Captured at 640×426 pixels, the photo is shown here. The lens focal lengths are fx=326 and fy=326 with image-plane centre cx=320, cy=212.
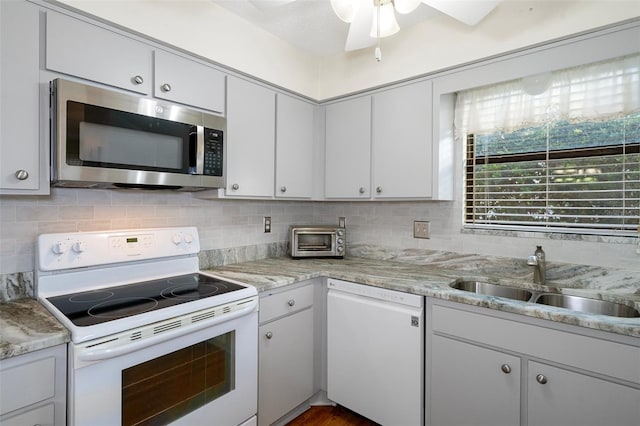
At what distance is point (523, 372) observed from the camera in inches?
55.8

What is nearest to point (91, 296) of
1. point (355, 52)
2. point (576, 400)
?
point (576, 400)

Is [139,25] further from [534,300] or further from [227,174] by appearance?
[534,300]

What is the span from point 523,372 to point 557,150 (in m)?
1.25

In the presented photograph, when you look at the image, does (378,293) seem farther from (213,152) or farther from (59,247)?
(59,247)

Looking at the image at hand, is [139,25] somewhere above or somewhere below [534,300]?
above

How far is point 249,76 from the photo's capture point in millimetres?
2068

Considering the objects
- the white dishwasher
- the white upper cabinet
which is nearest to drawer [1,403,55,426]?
the white upper cabinet

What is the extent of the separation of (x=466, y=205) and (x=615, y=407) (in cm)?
127

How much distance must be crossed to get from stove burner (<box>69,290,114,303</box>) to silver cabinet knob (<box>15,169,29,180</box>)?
0.54m

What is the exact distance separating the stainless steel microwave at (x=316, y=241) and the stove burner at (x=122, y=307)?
118 centimetres

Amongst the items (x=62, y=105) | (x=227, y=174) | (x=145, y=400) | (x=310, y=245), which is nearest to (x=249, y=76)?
(x=227, y=174)

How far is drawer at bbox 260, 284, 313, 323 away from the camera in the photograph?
1792 millimetres

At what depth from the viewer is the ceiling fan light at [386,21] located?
1587 mm

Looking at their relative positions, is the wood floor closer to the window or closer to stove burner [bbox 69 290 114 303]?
stove burner [bbox 69 290 114 303]
